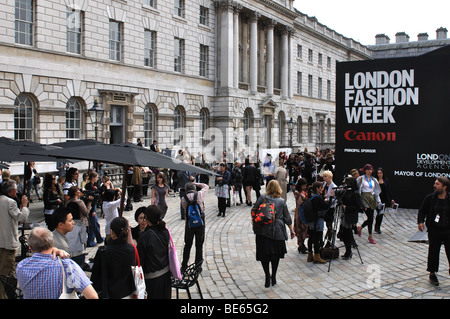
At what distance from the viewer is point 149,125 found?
27031 mm

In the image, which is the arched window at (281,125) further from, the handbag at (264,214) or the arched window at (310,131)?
the handbag at (264,214)

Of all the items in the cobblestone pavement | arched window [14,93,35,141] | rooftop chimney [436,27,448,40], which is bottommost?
the cobblestone pavement

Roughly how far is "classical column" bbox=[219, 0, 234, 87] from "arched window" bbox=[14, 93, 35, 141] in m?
16.3

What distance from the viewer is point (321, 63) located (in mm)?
51719

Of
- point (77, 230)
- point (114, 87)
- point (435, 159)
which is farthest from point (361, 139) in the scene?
point (114, 87)

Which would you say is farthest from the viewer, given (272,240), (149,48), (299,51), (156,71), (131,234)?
(299,51)

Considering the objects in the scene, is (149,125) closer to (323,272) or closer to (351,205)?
(351,205)

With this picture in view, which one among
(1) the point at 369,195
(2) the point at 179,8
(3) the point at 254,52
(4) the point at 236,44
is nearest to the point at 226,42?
(4) the point at 236,44

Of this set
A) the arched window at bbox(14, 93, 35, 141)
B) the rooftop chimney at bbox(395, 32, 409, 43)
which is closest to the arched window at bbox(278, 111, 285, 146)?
the arched window at bbox(14, 93, 35, 141)

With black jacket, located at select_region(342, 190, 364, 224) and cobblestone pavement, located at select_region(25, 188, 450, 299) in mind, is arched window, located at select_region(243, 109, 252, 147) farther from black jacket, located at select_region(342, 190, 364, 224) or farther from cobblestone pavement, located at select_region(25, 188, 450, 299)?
black jacket, located at select_region(342, 190, 364, 224)

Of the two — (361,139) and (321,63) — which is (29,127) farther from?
(321,63)

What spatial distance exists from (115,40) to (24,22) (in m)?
5.84

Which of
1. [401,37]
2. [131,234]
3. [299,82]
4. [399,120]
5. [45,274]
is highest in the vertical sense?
[401,37]

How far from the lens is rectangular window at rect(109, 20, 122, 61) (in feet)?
79.0
